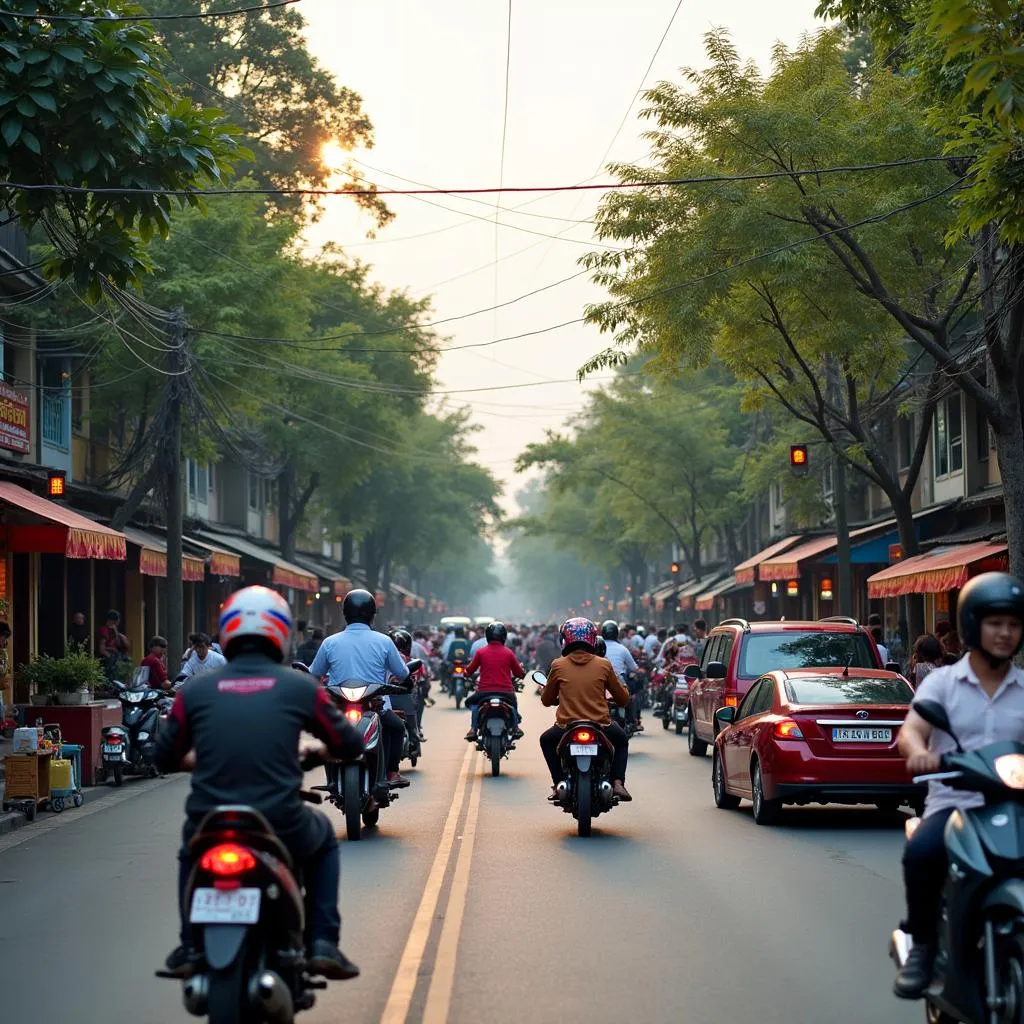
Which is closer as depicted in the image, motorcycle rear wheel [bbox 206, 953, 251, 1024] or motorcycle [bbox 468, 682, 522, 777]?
motorcycle rear wheel [bbox 206, 953, 251, 1024]

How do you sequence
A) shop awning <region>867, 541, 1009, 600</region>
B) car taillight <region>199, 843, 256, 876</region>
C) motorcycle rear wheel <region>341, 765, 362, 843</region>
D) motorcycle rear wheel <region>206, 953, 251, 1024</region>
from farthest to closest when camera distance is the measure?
shop awning <region>867, 541, 1009, 600</region> → motorcycle rear wheel <region>341, 765, 362, 843</region> → car taillight <region>199, 843, 256, 876</region> → motorcycle rear wheel <region>206, 953, 251, 1024</region>

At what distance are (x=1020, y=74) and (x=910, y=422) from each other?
1168 inches

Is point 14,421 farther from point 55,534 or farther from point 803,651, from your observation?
point 803,651

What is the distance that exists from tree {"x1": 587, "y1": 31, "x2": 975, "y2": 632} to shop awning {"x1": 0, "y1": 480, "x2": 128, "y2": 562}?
795 centimetres

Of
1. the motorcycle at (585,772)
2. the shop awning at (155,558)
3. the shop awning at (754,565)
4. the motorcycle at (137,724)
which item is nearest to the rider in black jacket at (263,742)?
the motorcycle at (585,772)

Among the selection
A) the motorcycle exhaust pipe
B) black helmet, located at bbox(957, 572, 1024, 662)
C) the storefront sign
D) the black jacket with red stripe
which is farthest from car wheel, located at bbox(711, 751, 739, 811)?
the storefront sign

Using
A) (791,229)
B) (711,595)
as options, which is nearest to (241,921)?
(791,229)

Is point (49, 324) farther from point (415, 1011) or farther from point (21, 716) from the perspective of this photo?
point (415, 1011)

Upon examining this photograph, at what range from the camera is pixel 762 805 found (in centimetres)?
1498

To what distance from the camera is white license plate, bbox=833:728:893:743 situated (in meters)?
14.5

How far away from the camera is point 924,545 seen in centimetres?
3334

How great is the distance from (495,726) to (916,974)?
47.0 feet

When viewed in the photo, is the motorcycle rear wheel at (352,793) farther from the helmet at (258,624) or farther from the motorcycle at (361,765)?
the helmet at (258,624)

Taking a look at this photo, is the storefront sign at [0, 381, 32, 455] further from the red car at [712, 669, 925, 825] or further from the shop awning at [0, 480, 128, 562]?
the red car at [712, 669, 925, 825]
